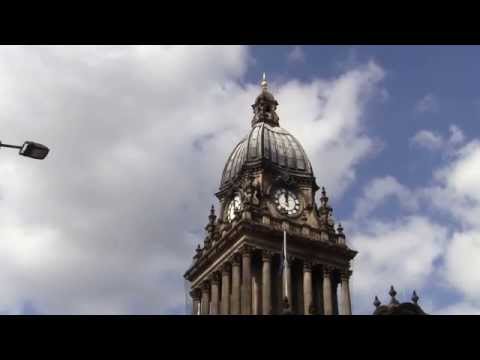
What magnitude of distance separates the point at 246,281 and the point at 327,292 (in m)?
7.90

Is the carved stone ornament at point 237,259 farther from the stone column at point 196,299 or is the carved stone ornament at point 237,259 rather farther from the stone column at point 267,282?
the stone column at point 196,299

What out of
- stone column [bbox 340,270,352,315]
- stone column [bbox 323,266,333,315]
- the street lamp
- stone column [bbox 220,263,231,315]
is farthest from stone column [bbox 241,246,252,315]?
the street lamp

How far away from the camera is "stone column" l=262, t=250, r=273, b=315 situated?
60812mm

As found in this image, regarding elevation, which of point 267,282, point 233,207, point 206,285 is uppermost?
point 233,207

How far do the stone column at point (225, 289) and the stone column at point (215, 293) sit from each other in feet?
3.91

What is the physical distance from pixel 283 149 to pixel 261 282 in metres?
16.2

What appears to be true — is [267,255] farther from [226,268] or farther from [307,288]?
[307,288]

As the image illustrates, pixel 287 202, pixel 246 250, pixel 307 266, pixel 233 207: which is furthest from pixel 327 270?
pixel 233 207

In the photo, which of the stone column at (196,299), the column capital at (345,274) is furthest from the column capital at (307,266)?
the stone column at (196,299)

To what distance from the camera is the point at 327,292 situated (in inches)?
2562
